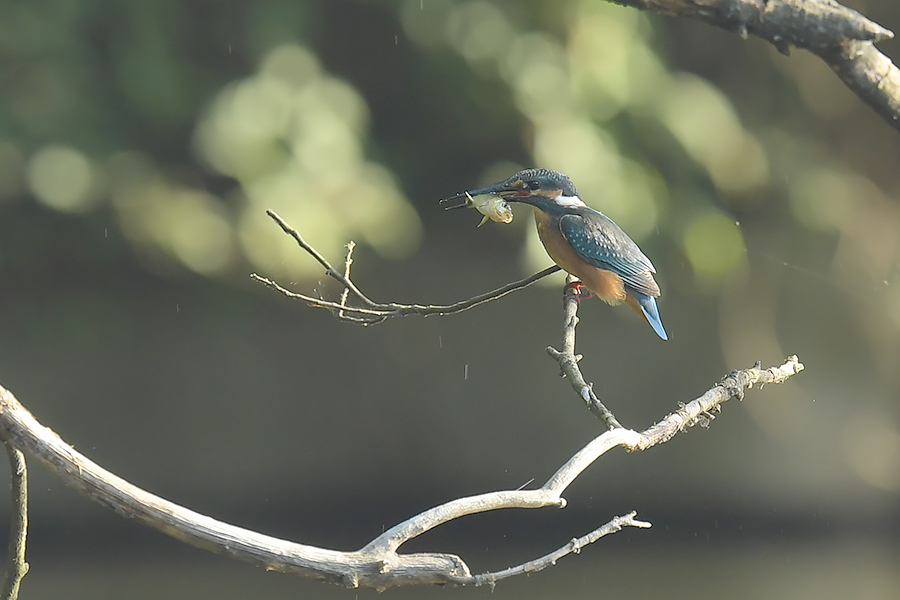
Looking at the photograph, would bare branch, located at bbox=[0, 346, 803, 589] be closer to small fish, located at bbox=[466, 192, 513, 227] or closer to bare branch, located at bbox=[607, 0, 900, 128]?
small fish, located at bbox=[466, 192, 513, 227]

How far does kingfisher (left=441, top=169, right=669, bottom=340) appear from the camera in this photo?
1.17 m

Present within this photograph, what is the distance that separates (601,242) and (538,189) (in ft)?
0.33

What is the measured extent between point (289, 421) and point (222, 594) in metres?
0.81

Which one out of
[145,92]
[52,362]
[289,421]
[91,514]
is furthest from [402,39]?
[91,514]

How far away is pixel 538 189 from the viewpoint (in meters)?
1.17

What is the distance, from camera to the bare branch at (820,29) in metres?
1.25

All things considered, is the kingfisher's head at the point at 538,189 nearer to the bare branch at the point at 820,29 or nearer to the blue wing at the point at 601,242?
the blue wing at the point at 601,242

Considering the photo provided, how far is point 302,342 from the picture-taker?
3580mm

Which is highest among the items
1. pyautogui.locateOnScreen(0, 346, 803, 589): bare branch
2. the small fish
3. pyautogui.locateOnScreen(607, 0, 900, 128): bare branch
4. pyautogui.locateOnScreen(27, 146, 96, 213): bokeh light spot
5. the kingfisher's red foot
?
pyautogui.locateOnScreen(27, 146, 96, 213): bokeh light spot

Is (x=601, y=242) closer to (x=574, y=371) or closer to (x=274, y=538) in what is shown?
(x=574, y=371)

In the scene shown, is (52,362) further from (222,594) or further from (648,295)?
(648,295)

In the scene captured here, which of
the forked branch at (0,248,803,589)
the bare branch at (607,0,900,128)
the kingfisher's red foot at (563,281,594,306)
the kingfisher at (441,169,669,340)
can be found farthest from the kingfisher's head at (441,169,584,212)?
the forked branch at (0,248,803,589)

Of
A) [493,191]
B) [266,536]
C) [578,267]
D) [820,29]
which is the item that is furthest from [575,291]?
[266,536]

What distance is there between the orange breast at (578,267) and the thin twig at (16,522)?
65 centimetres
